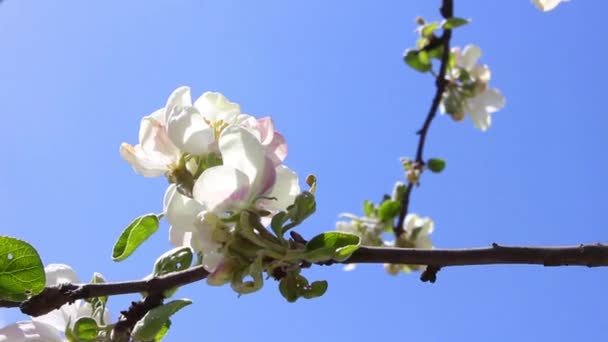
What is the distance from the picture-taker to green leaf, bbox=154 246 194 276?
2.17ft

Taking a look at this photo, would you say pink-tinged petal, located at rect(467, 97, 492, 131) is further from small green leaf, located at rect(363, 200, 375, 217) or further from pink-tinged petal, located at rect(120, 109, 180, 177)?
pink-tinged petal, located at rect(120, 109, 180, 177)

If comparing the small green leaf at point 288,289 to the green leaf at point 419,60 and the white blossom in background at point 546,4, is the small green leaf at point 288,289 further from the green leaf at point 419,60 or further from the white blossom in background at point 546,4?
the green leaf at point 419,60

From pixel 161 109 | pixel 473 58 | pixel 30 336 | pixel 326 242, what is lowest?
pixel 30 336

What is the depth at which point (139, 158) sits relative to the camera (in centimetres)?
73

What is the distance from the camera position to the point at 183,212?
0.63m

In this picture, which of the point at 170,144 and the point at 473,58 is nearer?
the point at 170,144

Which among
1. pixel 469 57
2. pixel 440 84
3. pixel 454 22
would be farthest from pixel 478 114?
pixel 454 22

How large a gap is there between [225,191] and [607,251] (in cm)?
36

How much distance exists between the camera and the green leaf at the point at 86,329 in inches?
26.2

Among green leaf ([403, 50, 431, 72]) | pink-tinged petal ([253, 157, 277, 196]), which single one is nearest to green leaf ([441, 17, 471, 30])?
green leaf ([403, 50, 431, 72])

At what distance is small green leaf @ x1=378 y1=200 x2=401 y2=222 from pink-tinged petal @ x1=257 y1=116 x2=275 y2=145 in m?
2.26

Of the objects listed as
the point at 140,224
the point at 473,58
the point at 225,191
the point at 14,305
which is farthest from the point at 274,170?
the point at 473,58

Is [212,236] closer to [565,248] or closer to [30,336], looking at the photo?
[30,336]

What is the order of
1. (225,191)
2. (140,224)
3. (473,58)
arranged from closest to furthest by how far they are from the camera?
1. (225,191)
2. (140,224)
3. (473,58)
